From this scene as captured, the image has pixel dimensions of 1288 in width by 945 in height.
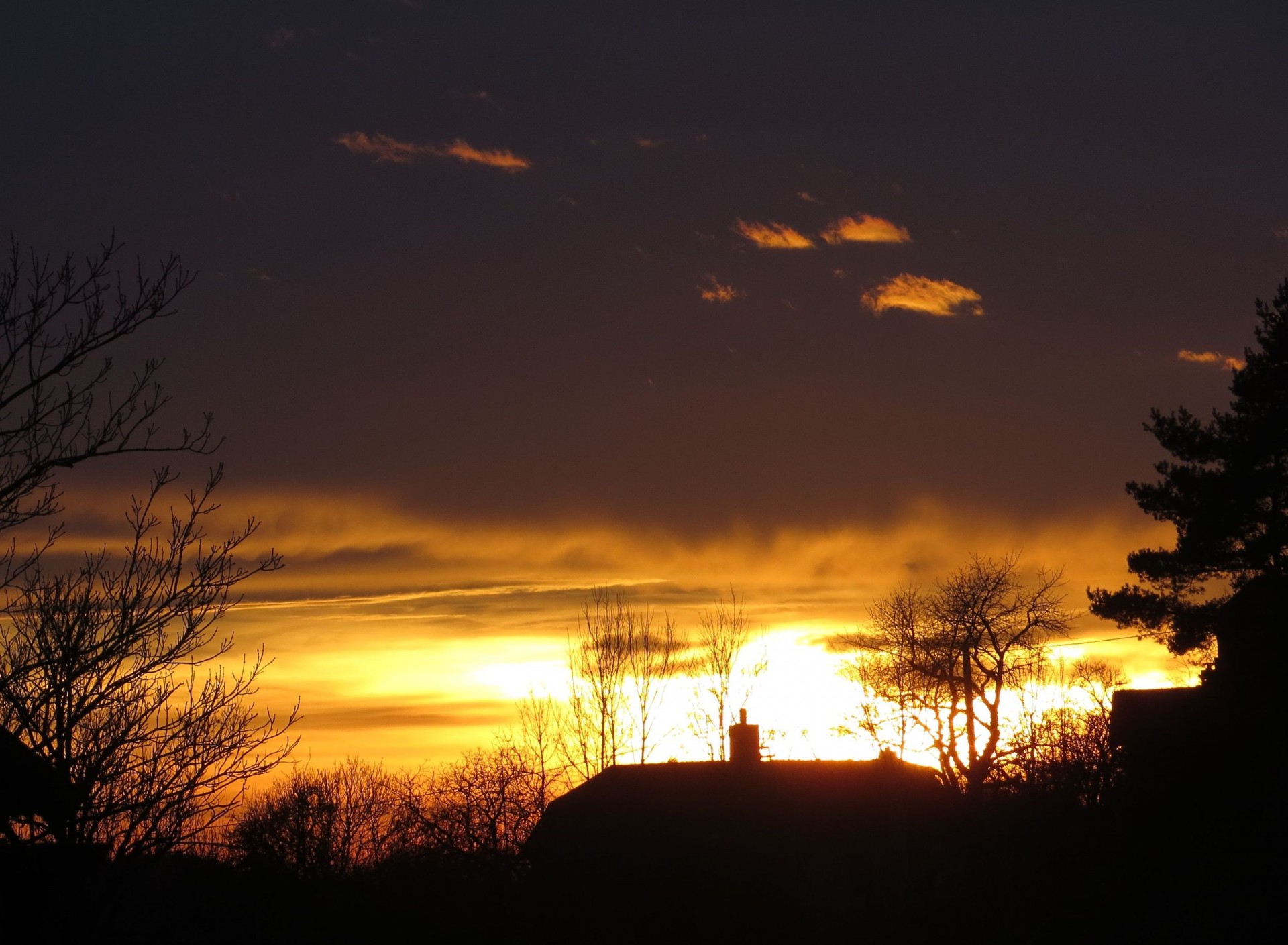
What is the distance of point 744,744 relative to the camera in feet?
116

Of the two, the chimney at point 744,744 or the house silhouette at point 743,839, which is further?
the chimney at point 744,744

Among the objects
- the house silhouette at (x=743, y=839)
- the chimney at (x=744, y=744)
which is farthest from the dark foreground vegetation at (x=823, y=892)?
the chimney at (x=744, y=744)

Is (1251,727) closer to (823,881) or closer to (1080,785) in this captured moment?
(1080,785)

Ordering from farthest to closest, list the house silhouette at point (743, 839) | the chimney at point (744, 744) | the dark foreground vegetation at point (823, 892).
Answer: the chimney at point (744, 744) → the house silhouette at point (743, 839) → the dark foreground vegetation at point (823, 892)

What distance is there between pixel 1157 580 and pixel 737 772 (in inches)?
530

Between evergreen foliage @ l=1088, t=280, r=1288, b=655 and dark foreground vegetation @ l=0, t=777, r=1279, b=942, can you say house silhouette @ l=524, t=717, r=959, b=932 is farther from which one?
evergreen foliage @ l=1088, t=280, r=1288, b=655

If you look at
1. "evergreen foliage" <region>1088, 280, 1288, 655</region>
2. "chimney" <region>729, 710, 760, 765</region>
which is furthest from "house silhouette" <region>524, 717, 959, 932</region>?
"evergreen foliage" <region>1088, 280, 1288, 655</region>

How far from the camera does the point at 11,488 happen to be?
10.4 meters

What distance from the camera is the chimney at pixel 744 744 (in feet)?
115

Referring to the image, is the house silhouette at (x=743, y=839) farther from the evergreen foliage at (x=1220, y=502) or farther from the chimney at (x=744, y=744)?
the evergreen foliage at (x=1220, y=502)

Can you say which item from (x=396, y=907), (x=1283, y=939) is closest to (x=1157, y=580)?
(x=1283, y=939)

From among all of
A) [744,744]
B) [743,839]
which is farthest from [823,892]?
[744,744]

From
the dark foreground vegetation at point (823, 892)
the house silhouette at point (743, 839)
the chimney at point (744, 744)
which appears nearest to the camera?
the dark foreground vegetation at point (823, 892)

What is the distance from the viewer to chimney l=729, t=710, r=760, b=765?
115 ft
